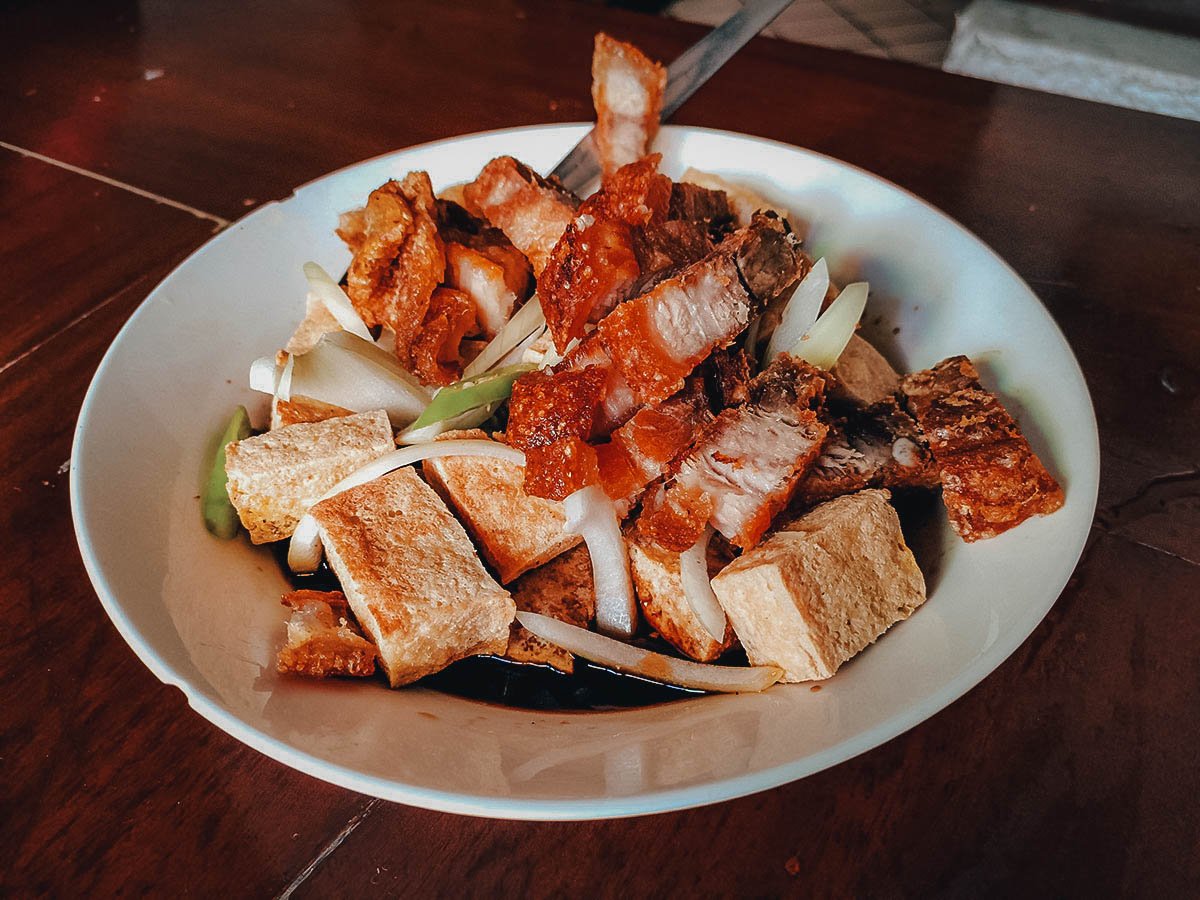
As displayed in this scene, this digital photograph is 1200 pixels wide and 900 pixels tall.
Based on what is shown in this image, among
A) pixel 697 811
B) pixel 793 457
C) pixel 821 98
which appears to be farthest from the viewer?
pixel 821 98

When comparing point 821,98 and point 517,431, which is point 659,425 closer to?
point 517,431

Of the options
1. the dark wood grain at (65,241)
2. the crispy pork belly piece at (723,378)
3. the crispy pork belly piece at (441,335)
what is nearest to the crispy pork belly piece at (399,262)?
the crispy pork belly piece at (441,335)

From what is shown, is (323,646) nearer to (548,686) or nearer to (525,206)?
(548,686)

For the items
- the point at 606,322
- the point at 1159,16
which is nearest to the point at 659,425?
the point at 606,322

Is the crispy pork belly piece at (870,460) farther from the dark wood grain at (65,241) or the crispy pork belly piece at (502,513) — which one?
the dark wood grain at (65,241)

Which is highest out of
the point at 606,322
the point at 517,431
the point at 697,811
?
the point at 606,322

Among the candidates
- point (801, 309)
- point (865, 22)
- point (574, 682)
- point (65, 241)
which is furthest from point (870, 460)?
point (865, 22)
